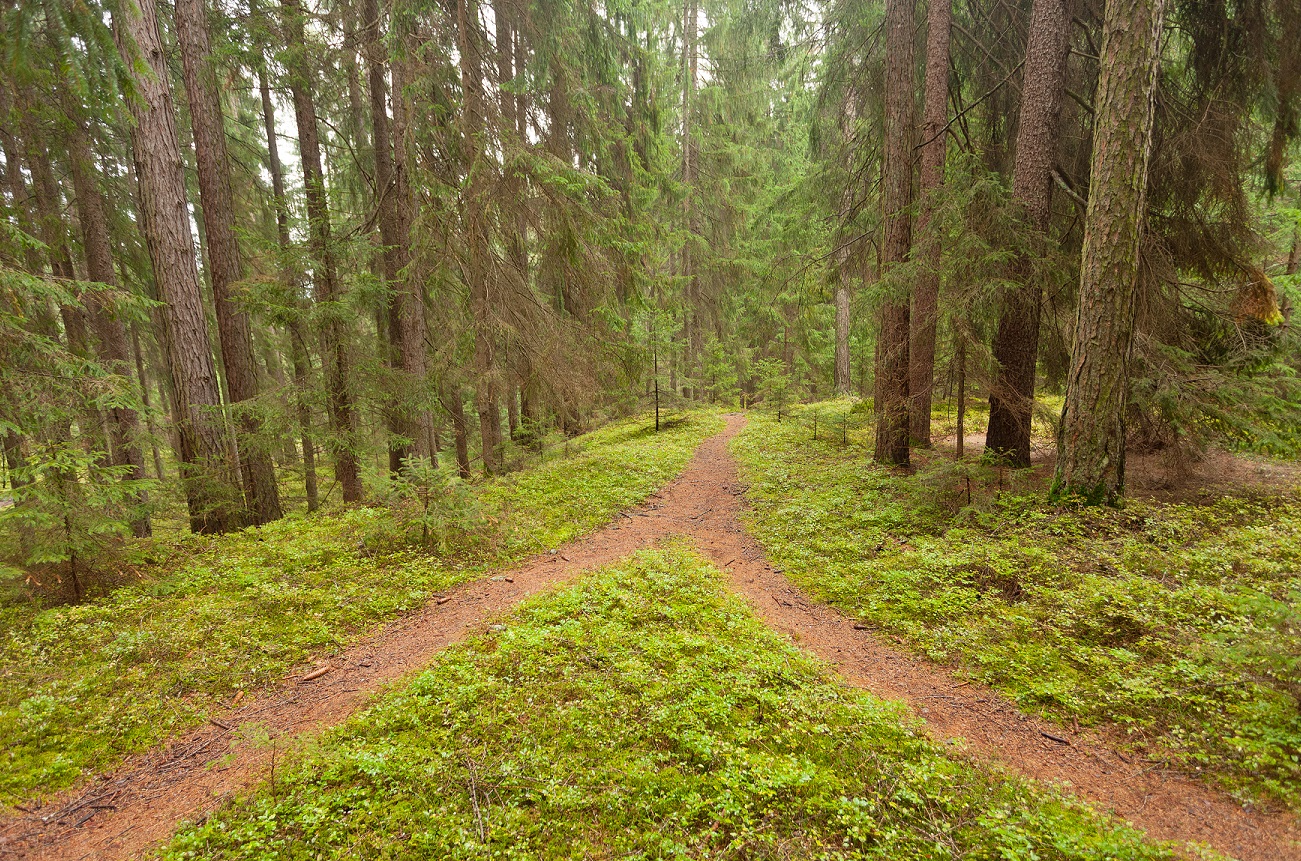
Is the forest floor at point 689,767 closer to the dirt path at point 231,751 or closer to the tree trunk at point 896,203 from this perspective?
the dirt path at point 231,751

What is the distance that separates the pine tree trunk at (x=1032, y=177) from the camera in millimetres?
7449

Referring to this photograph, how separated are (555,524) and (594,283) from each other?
5.53 metres

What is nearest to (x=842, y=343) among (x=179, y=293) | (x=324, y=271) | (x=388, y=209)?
(x=388, y=209)

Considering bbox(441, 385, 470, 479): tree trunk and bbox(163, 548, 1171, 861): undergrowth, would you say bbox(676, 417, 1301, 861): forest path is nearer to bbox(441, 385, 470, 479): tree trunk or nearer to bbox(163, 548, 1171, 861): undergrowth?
bbox(163, 548, 1171, 861): undergrowth

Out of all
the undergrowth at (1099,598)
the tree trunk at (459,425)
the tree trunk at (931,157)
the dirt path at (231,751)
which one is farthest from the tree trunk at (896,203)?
the tree trunk at (459,425)

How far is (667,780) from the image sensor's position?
314 centimetres

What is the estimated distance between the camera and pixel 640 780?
314 centimetres

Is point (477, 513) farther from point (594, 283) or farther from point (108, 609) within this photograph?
point (594, 283)

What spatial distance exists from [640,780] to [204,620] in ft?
15.6

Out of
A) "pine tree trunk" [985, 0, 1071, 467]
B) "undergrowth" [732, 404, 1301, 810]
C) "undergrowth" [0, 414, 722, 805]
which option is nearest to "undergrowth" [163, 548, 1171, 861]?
"undergrowth" [732, 404, 1301, 810]

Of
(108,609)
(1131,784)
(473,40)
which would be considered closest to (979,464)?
(1131,784)

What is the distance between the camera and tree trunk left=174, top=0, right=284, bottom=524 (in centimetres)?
826

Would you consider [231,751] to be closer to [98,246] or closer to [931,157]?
[98,246]

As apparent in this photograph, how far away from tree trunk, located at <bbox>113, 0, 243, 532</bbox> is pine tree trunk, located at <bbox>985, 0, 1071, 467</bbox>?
40.4ft
